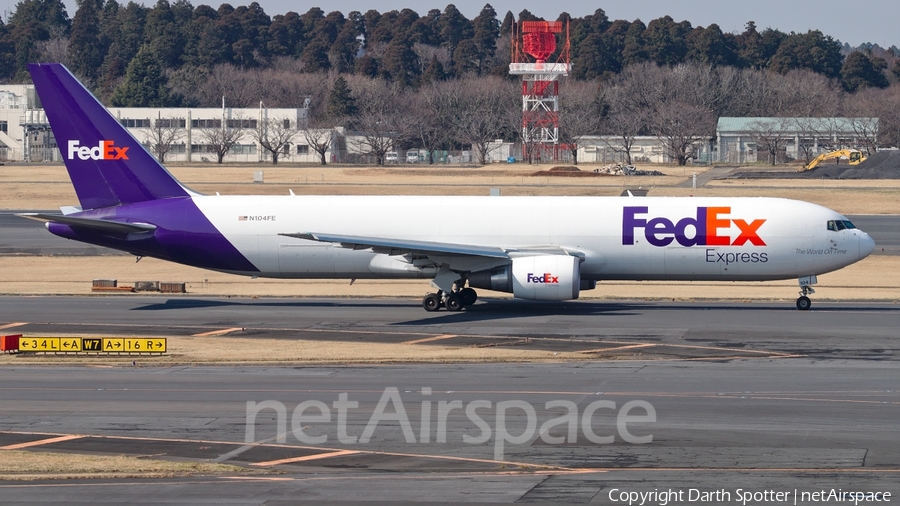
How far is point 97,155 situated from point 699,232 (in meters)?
24.2

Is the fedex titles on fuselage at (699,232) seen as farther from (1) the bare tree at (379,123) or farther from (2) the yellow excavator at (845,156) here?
(1) the bare tree at (379,123)

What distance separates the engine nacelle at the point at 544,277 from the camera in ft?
128

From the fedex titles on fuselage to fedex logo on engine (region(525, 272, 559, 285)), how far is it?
13.0 ft

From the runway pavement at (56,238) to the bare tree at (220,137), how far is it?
7317 cm

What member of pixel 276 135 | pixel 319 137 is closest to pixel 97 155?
pixel 319 137

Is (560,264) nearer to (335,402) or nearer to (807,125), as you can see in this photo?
(335,402)

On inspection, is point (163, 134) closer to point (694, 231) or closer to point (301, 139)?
point (301, 139)

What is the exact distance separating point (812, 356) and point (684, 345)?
3.87 m

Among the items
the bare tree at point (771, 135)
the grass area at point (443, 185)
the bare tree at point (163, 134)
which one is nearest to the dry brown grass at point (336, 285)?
the grass area at point (443, 185)

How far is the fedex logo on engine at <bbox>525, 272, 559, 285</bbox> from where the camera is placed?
128 feet

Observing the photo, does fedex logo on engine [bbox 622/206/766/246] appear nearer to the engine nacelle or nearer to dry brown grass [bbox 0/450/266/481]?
the engine nacelle

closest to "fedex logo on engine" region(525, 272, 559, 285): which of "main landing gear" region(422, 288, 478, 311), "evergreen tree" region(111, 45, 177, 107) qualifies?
"main landing gear" region(422, 288, 478, 311)

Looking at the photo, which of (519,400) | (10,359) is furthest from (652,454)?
(10,359)

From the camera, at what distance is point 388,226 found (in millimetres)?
42281
